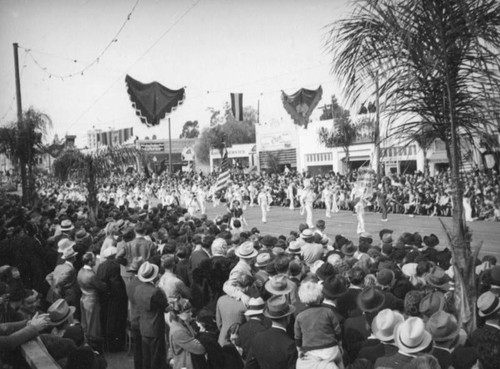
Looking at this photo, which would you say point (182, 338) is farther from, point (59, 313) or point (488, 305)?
point (488, 305)

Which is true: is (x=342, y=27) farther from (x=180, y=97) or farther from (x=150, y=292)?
(x=180, y=97)

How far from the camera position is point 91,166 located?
17750 millimetres

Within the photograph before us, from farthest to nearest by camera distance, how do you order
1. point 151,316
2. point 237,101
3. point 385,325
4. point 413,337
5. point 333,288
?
point 237,101
point 151,316
point 333,288
point 385,325
point 413,337

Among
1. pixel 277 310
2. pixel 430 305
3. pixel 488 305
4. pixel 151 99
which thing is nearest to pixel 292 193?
pixel 151 99

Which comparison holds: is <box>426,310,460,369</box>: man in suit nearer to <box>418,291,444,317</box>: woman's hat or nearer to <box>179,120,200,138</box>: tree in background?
<box>418,291,444,317</box>: woman's hat

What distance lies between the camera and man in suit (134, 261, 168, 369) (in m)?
6.00

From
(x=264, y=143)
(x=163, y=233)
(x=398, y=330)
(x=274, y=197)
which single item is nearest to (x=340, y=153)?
(x=274, y=197)

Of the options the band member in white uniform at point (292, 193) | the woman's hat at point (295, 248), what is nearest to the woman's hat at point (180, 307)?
the woman's hat at point (295, 248)

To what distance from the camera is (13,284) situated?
519 centimetres

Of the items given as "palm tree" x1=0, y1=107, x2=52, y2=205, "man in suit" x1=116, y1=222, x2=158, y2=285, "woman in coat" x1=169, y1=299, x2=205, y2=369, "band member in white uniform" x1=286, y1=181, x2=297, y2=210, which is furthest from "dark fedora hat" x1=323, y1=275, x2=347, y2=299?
"band member in white uniform" x1=286, y1=181, x2=297, y2=210

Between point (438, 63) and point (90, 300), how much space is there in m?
5.48

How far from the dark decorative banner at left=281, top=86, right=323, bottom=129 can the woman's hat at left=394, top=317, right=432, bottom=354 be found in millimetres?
23030

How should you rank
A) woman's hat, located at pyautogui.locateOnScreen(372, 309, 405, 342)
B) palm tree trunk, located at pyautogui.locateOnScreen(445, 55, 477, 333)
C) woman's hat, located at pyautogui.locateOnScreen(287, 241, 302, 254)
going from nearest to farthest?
woman's hat, located at pyautogui.locateOnScreen(372, 309, 405, 342), palm tree trunk, located at pyautogui.locateOnScreen(445, 55, 477, 333), woman's hat, located at pyautogui.locateOnScreen(287, 241, 302, 254)

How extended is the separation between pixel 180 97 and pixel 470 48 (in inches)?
590
